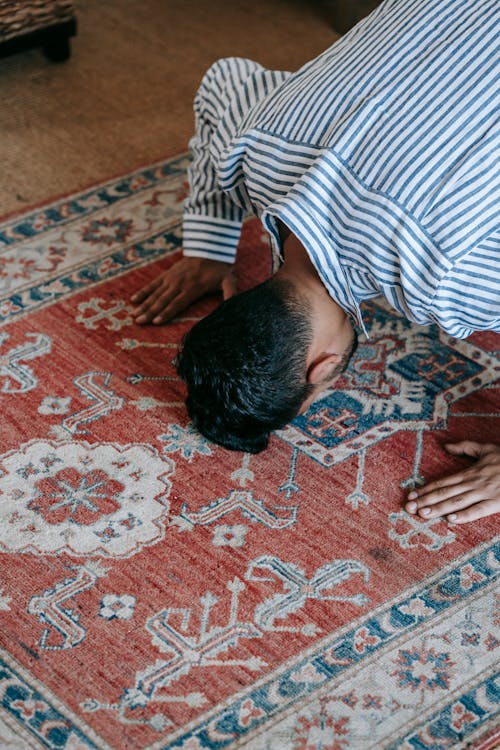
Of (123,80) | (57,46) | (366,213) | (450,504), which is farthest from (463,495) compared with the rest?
(57,46)

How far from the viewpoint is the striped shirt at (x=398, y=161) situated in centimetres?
136

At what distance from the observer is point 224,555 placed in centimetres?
144

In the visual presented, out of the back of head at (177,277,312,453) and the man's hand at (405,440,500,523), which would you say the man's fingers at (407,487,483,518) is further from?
the back of head at (177,277,312,453)

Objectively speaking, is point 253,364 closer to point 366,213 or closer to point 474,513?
point 366,213

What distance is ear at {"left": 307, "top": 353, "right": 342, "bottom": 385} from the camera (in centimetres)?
148

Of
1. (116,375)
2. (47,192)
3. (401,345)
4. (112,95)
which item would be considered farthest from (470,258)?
(112,95)

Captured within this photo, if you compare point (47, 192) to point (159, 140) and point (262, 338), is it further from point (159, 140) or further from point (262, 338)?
point (262, 338)

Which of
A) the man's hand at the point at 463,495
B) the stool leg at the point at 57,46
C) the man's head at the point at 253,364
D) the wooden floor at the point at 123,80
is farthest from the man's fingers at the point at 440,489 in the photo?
A: the stool leg at the point at 57,46

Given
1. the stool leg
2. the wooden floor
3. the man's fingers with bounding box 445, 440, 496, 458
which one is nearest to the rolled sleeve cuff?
the wooden floor

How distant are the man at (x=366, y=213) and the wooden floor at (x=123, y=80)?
2.48ft

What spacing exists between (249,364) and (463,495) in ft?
1.29

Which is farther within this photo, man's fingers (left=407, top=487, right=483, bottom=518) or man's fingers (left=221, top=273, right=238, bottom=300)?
man's fingers (left=221, top=273, right=238, bottom=300)

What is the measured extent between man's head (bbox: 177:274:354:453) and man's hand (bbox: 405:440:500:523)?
235 millimetres

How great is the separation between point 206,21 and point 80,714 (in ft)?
7.39
